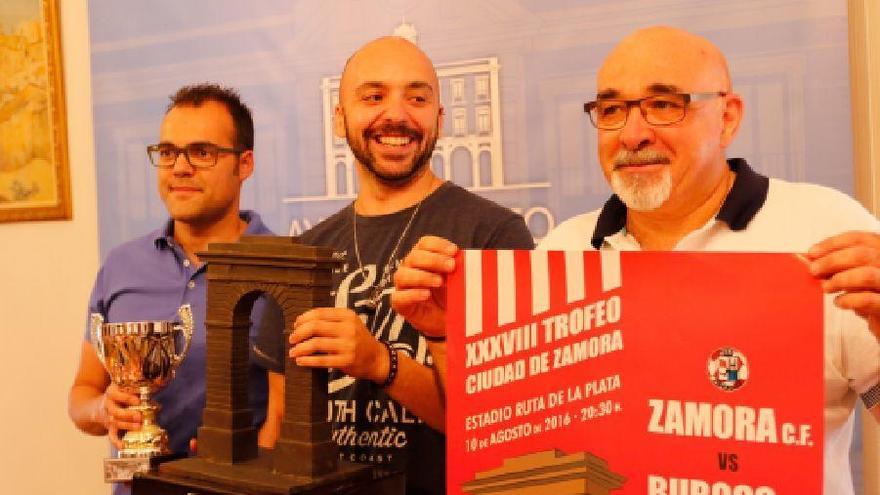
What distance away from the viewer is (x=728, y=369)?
4.67ft

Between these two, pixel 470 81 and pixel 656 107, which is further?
pixel 470 81

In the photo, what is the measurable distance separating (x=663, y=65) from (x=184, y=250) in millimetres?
1470

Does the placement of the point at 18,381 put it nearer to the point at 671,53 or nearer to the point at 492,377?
the point at 492,377

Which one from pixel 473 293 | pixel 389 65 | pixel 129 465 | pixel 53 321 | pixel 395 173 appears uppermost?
pixel 389 65

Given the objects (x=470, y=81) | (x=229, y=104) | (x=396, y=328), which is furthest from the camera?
(x=470, y=81)

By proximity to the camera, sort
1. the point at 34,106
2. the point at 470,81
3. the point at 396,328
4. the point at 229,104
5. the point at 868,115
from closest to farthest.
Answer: the point at 396,328, the point at 868,115, the point at 229,104, the point at 470,81, the point at 34,106

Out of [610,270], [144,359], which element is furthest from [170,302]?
[610,270]

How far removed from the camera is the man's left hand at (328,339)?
1.62 m

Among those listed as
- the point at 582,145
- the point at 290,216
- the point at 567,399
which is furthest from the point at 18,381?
the point at 567,399

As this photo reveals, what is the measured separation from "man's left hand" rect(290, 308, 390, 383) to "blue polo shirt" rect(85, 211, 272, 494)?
0.65 metres

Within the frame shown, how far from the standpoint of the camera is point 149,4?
3.19 meters

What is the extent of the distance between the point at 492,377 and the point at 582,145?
1116mm

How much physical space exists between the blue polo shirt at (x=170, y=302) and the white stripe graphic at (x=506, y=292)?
864 millimetres

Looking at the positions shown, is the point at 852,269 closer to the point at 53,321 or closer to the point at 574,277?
the point at 574,277
